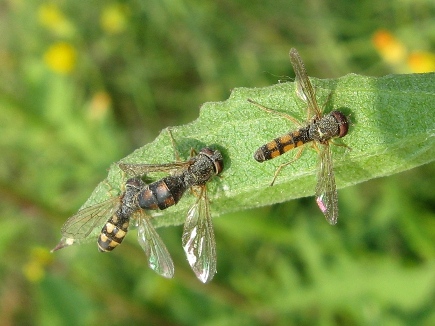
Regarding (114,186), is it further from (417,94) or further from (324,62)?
(324,62)

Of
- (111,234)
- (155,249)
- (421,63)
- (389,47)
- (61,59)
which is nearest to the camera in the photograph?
(111,234)

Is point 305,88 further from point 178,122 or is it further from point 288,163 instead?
point 178,122

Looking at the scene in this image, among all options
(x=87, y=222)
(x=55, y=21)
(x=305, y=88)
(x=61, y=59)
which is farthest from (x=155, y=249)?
(x=55, y=21)

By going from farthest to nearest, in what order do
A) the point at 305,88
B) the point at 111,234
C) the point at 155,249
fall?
the point at 155,249 → the point at 111,234 → the point at 305,88

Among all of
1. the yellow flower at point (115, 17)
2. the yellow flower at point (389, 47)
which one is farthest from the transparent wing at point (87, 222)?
the yellow flower at point (115, 17)

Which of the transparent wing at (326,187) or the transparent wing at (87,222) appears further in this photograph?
the transparent wing at (87,222)

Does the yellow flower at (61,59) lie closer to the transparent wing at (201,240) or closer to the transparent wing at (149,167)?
the transparent wing at (149,167)

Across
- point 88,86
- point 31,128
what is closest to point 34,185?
point 31,128
